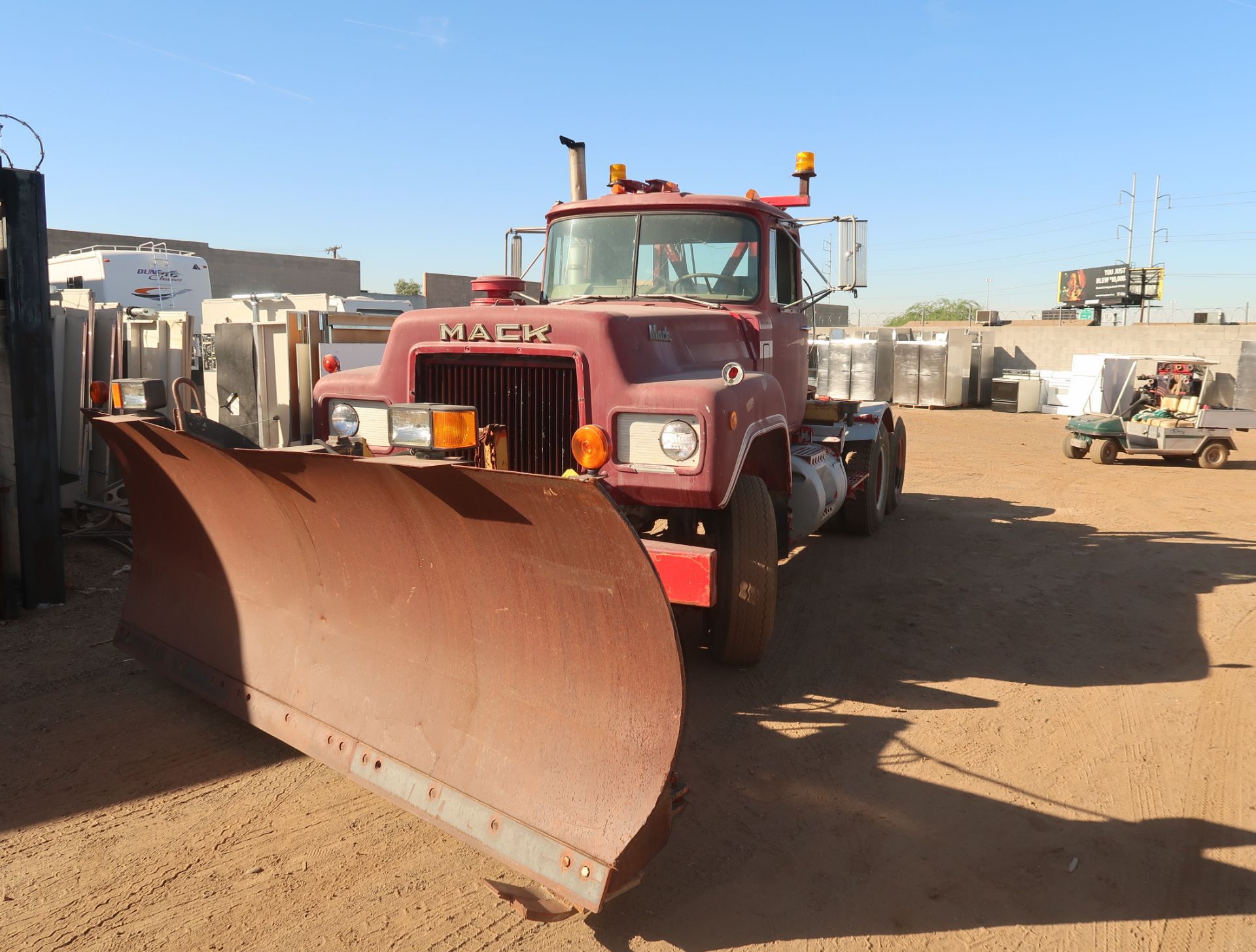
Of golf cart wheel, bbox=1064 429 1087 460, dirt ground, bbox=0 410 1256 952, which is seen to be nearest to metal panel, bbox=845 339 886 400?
golf cart wheel, bbox=1064 429 1087 460

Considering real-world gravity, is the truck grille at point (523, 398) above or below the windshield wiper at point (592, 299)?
below

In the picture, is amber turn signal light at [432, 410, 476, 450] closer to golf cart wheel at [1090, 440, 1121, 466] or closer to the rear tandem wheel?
the rear tandem wheel

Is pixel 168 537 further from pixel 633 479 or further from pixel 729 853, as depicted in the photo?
pixel 729 853

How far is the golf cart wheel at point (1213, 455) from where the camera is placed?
44.6 ft

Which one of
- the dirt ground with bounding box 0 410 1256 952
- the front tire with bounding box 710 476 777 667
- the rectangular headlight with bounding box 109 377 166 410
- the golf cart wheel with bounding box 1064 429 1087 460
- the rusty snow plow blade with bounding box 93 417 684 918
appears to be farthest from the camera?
the golf cart wheel with bounding box 1064 429 1087 460

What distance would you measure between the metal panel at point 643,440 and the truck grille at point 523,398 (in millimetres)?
A: 225

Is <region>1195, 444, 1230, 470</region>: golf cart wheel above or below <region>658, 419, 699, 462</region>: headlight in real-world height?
below

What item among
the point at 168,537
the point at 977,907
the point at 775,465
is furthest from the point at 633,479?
the point at 168,537

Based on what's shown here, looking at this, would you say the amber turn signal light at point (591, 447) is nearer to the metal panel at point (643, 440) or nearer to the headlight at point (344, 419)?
the metal panel at point (643, 440)

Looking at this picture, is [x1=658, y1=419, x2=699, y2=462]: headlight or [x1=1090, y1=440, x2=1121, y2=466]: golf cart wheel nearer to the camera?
[x1=658, y1=419, x2=699, y2=462]: headlight

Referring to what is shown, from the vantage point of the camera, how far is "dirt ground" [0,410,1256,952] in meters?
2.80

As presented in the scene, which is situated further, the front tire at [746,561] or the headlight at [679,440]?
the front tire at [746,561]

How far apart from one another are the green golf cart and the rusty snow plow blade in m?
13.1

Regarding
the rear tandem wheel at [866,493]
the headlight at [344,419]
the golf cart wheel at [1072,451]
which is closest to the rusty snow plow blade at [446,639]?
the headlight at [344,419]
